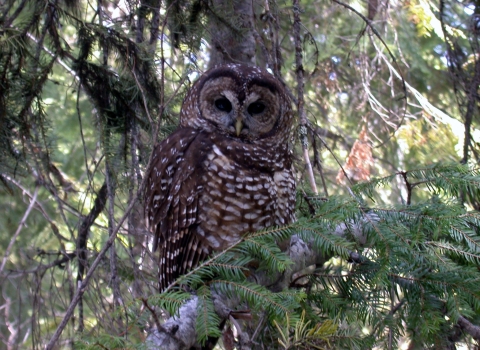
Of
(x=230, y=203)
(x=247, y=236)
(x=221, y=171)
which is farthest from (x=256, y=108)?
(x=247, y=236)

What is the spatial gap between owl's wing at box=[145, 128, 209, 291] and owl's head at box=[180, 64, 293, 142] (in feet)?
0.52

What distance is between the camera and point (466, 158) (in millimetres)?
3406

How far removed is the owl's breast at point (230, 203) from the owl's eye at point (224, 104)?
406 mm

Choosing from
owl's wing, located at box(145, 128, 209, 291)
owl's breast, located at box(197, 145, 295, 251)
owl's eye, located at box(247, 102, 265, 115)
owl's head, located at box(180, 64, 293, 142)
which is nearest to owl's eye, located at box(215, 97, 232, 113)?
owl's head, located at box(180, 64, 293, 142)

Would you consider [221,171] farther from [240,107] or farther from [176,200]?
[240,107]

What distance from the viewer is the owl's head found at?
3.01m

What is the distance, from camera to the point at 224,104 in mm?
3131

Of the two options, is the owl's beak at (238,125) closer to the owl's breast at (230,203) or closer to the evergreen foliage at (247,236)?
the owl's breast at (230,203)

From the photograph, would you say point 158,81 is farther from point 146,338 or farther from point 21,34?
point 146,338

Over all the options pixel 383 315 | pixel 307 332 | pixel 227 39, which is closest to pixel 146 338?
pixel 307 332

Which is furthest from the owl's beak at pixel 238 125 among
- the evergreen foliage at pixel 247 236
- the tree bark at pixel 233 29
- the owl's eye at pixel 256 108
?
the tree bark at pixel 233 29

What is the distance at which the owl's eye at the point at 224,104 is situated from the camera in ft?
10.2

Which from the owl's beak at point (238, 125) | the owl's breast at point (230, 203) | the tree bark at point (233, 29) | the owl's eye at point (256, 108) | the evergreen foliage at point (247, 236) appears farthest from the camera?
the tree bark at point (233, 29)

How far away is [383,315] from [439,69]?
467 centimetres
